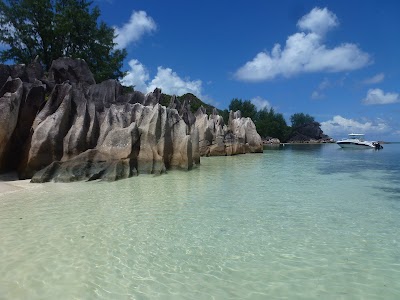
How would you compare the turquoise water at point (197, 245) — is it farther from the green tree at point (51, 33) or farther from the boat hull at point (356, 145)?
the boat hull at point (356, 145)

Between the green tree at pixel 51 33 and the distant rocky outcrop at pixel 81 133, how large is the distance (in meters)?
22.3

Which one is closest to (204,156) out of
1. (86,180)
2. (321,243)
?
(86,180)

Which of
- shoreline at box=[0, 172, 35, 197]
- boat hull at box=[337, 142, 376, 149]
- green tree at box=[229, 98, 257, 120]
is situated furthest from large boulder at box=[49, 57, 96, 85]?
green tree at box=[229, 98, 257, 120]

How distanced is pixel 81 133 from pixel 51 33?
3010cm

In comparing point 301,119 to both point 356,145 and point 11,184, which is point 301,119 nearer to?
point 356,145

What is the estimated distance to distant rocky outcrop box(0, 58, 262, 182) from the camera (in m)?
18.1

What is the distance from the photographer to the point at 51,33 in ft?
145

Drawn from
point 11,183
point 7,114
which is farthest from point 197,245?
point 7,114

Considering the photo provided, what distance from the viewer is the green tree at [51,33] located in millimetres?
43531

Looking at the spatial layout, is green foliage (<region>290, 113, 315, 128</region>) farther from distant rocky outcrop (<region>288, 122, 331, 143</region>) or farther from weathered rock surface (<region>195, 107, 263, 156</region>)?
weathered rock surface (<region>195, 107, 263, 156</region>)

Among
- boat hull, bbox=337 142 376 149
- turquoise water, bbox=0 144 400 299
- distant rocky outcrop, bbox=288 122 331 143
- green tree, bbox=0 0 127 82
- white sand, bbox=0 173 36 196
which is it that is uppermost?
green tree, bbox=0 0 127 82

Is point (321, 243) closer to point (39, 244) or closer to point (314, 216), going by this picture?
point (314, 216)

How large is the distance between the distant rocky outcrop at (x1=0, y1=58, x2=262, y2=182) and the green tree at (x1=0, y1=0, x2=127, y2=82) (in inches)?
877

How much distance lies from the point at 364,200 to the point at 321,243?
20.9 feet
